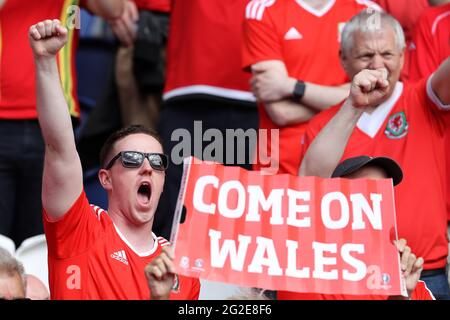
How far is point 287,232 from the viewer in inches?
145

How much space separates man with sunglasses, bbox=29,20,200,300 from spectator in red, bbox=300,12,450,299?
0.86m

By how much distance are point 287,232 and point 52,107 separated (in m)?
0.95

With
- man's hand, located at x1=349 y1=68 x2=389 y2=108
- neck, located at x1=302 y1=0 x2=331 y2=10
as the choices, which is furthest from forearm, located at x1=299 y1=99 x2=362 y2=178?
neck, located at x1=302 y1=0 x2=331 y2=10

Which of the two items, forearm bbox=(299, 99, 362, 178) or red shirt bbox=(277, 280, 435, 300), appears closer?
red shirt bbox=(277, 280, 435, 300)

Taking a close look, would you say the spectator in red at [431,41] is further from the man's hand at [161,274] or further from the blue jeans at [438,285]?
the man's hand at [161,274]

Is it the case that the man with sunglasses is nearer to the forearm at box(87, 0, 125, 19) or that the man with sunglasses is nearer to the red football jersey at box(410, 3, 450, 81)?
the forearm at box(87, 0, 125, 19)

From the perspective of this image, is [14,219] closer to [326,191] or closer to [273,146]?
[273,146]

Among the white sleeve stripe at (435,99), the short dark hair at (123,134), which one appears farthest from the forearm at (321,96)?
the short dark hair at (123,134)

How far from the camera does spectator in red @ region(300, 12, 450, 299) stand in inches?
190

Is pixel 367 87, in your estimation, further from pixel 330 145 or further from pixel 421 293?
pixel 421 293

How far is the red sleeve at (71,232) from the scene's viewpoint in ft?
13.0

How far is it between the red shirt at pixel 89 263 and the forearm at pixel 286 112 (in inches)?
60.2

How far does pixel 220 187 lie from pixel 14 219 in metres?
2.34
